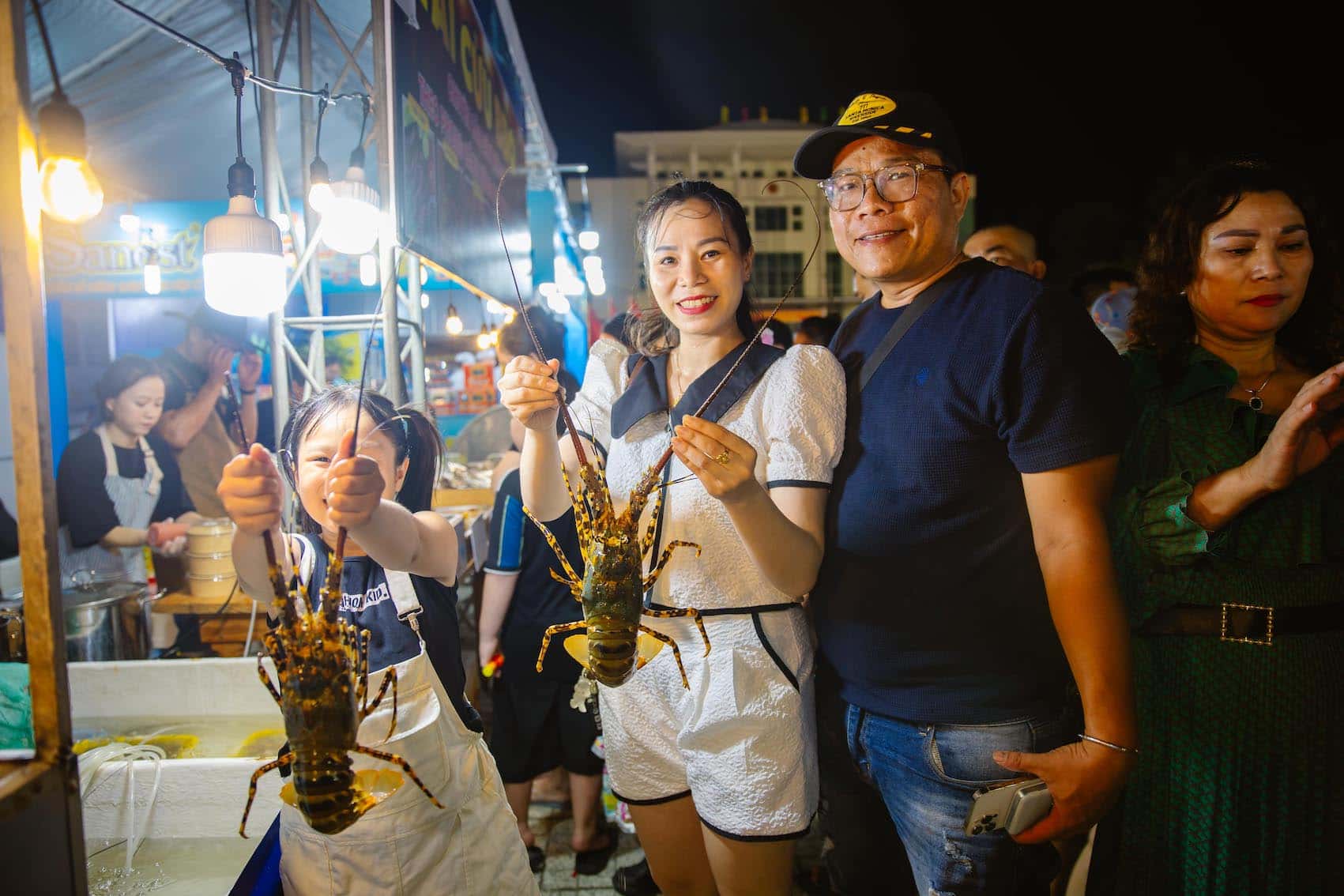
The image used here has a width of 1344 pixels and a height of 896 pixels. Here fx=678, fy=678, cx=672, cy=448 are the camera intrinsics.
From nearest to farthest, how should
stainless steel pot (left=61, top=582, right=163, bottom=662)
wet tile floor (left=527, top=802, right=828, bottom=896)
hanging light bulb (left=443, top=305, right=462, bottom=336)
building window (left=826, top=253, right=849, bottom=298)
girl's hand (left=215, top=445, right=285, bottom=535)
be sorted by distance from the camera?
girl's hand (left=215, top=445, right=285, bottom=535), wet tile floor (left=527, top=802, right=828, bottom=896), stainless steel pot (left=61, top=582, right=163, bottom=662), hanging light bulb (left=443, top=305, right=462, bottom=336), building window (left=826, top=253, right=849, bottom=298)

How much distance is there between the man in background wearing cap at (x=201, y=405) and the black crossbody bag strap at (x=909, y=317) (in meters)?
5.67

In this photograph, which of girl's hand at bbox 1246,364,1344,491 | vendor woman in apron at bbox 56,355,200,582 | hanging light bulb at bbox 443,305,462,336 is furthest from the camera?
hanging light bulb at bbox 443,305,462,336

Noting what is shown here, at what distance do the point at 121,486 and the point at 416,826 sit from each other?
495 cm

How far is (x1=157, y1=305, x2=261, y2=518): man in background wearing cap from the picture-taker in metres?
5.99

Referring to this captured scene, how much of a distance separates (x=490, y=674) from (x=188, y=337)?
5152 millimetres

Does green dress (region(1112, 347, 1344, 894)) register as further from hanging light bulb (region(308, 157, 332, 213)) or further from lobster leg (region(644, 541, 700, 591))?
hanging light bulb (region(308, 157, 332, 213))

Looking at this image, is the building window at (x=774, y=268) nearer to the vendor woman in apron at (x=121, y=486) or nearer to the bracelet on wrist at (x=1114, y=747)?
the vendor woman in apron at (x=121, y=486)

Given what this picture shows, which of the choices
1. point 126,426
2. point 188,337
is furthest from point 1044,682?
point 188,337

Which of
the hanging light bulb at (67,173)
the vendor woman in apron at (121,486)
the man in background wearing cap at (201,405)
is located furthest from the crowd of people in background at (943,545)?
the man in background wearing cap at (201,405)

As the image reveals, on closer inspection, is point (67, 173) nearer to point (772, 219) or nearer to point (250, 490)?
point (250, 490)

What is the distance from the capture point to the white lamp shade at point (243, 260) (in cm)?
314

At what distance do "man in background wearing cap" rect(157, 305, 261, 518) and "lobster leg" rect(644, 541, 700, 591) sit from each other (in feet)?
17.3

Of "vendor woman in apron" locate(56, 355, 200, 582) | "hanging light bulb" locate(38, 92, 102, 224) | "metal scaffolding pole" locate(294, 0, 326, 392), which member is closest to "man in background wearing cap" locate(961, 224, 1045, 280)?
"hanging light bulb" locate(38, 92, 102, 224)

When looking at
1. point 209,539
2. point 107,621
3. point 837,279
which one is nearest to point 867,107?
point 209,539
